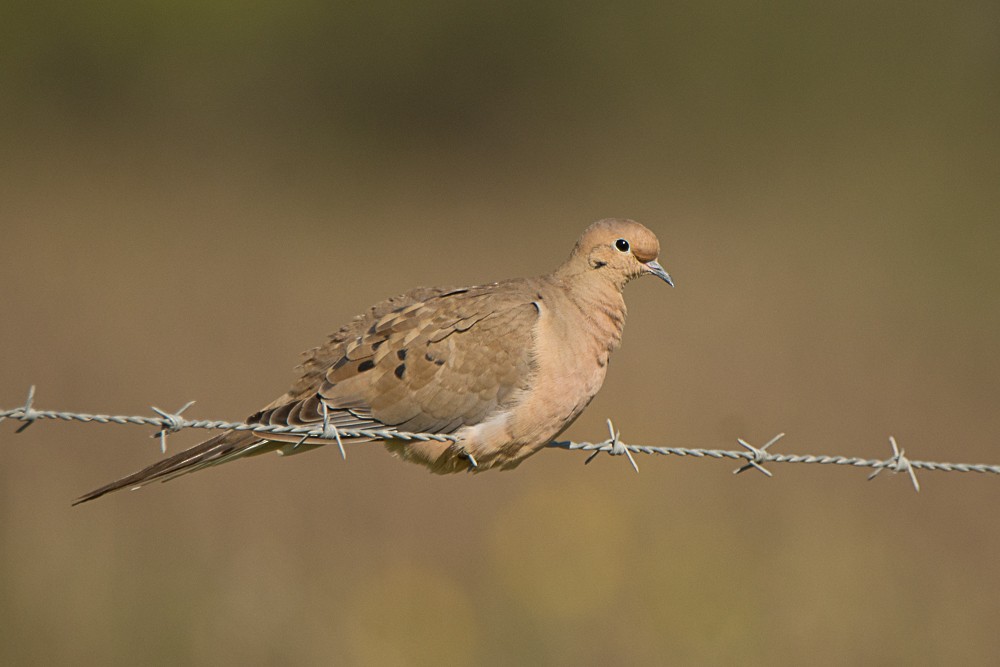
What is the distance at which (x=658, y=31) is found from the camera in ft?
62.2

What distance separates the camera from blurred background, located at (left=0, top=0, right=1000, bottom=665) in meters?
5.96

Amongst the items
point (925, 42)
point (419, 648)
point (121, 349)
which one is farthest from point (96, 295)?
point (925, 42)

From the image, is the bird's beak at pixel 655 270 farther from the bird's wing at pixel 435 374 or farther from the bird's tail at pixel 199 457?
the bird's tail at pixel 199 457

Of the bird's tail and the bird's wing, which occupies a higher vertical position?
the bird's wing

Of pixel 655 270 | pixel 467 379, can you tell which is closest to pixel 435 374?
pixel 467 379

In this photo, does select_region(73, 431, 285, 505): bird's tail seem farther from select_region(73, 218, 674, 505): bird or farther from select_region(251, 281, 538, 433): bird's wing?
select_region(251, 281, 538, 433): bird's wing

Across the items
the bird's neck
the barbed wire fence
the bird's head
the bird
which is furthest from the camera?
the bird's head

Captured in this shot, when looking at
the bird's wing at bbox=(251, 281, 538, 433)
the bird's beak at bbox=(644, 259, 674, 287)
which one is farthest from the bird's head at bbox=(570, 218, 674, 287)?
the bird's wing at bbox=(251, 281, 538, 433)

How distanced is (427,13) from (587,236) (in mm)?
13345

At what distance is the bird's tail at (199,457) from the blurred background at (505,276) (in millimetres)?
1175

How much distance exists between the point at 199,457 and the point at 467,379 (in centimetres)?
112

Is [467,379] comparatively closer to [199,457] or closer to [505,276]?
[199,457]

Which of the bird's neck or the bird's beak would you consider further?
the bird's beak

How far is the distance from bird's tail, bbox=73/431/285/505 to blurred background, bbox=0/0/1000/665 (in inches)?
46.2
